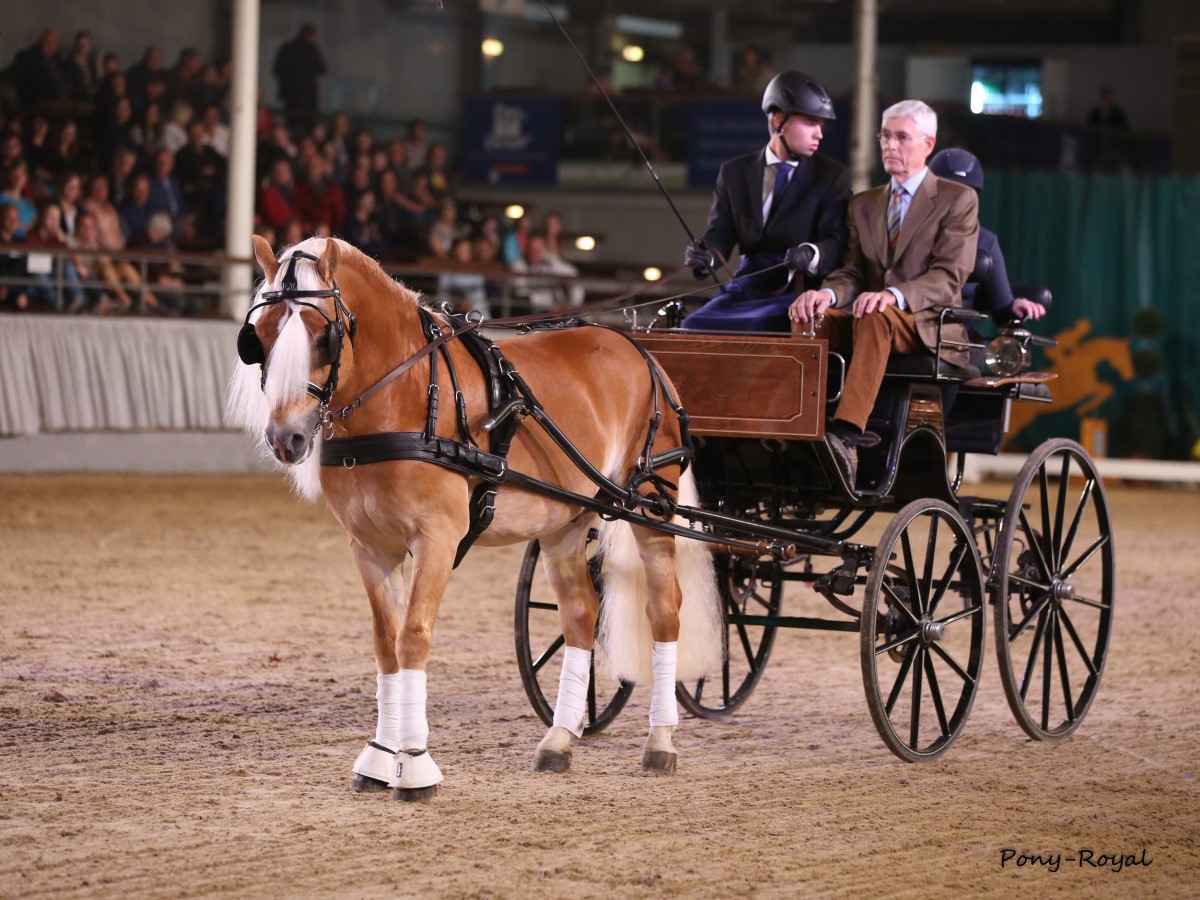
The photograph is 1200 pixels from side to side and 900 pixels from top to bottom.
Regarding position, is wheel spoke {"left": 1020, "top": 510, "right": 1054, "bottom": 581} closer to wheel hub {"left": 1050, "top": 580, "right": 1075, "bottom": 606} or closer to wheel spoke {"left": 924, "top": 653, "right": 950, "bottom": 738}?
wheel hub {"left": 1050, "top": 580, "right": 1075, "bottom": 606}

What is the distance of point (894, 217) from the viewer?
5.58 metres

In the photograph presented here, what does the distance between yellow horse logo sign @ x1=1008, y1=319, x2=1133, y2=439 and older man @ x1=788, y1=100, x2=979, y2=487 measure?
11.2 metres

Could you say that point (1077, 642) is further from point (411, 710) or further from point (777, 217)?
Answer: point (411, 710)

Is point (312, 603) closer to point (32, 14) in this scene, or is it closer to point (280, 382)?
point (280, 382)

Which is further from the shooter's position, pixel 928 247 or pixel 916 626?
pixel 928 247

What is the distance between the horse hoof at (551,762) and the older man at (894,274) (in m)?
1.30

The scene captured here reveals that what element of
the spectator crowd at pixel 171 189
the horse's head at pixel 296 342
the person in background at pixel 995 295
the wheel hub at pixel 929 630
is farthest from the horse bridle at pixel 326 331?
the spectator crowd at pixel 171 189

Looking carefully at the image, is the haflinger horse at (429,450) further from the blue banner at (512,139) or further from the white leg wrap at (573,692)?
the blue banner at (512,139)

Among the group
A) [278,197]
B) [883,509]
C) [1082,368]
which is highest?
[278,197]

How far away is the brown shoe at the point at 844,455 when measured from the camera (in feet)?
16.8

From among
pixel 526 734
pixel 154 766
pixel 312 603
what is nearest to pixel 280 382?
pixel 154 766

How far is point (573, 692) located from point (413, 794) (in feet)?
2.45

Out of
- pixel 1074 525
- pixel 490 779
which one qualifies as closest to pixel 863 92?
pixel 1074 525

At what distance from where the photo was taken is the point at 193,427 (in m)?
13.7
